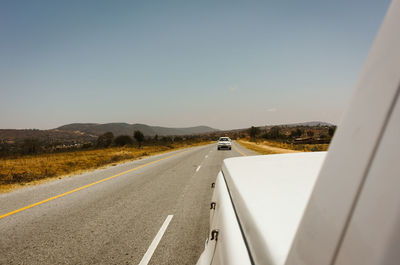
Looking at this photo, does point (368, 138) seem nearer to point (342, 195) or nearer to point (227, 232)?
point (342, 195)

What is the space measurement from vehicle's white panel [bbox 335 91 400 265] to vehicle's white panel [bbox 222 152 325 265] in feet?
1.16

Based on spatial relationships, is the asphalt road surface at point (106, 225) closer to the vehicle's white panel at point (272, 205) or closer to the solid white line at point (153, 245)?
the solid white line at point (153, 245)

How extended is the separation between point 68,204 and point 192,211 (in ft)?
11.2

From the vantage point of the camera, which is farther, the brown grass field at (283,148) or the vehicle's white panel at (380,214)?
the brown grass field at (283,148)

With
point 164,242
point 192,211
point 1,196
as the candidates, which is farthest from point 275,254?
point 1,196

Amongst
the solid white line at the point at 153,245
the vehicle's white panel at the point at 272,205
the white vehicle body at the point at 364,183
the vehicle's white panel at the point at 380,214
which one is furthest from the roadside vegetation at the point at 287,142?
the vehicle's white panel at the point at 380,214

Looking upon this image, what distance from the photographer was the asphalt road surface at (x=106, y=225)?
3.34 metres

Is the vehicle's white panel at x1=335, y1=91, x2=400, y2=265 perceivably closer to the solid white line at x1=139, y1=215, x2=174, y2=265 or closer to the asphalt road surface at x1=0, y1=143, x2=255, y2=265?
the asphalt road surface at x1=0, y1=143, x2=255, y2=265

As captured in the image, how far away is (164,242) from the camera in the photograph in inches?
146

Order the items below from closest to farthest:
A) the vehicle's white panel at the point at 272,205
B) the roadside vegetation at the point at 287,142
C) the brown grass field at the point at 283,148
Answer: the vehicle's white panel at the point at 272,205
the brown grass field at the point at 283,148
the roadside vegetation at the point at 287,142

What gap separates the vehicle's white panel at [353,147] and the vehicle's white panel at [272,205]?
9.5 inches

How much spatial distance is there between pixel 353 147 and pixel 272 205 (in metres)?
0.80

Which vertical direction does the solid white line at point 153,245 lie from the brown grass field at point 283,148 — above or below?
below

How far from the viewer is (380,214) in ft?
1.48
